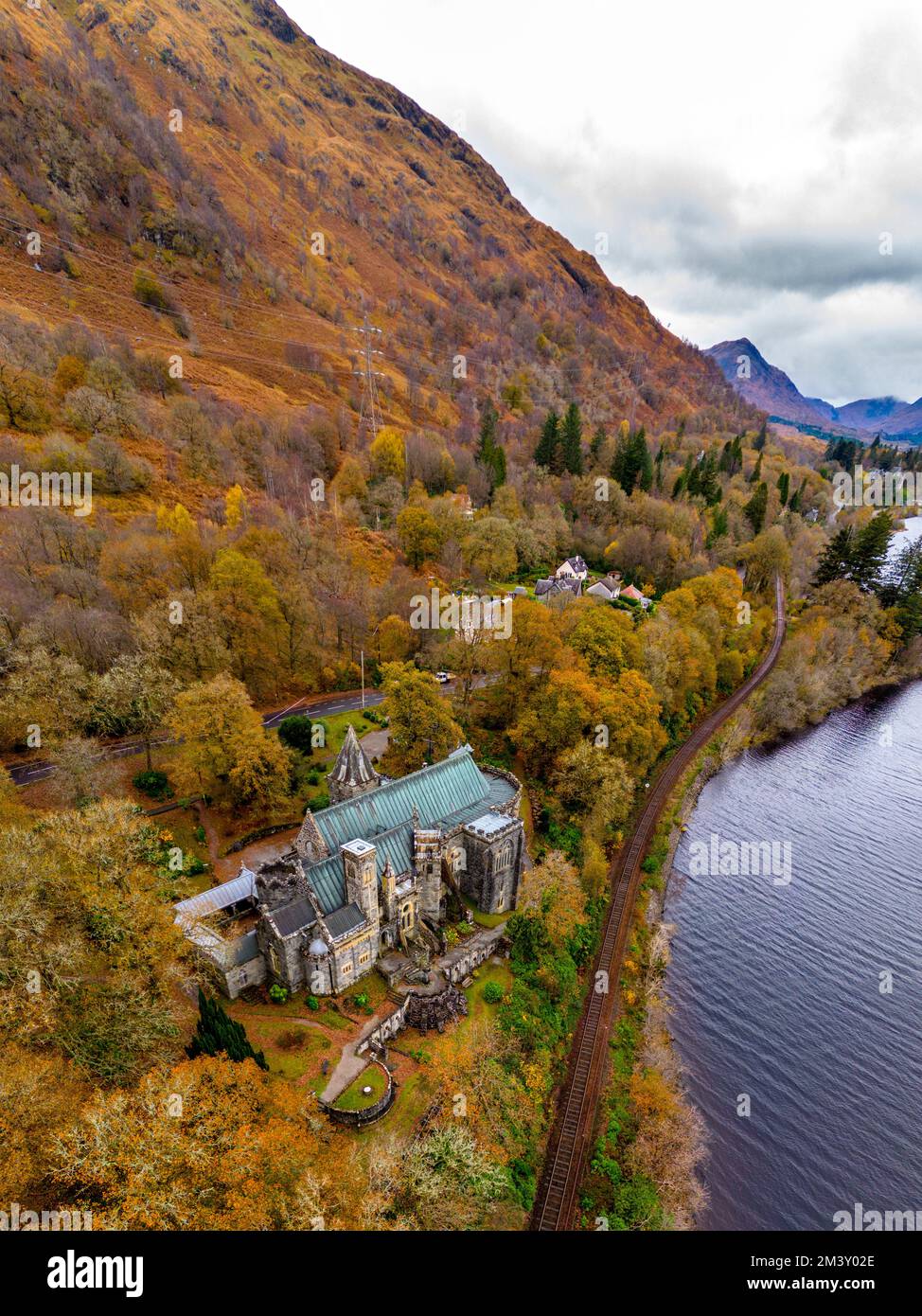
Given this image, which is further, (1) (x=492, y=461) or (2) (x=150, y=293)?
(2) (x=150, y=293)

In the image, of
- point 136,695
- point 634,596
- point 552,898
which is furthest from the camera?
point 634,596

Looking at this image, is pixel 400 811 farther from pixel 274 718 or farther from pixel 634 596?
pixel 634 596

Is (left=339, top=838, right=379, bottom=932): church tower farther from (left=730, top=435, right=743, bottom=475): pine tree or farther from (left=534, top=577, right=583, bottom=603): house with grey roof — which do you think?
(left=730, top=435, right=743, bottom=475): pine tree

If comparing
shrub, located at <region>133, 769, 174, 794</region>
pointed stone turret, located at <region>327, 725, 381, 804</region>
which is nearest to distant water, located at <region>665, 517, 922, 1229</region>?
pointed stone turret, located at <region>327, 725, 381, 804</region>

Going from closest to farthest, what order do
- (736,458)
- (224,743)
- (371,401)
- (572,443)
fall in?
(224,743) → (371,401) → (572,443) → (736,458)

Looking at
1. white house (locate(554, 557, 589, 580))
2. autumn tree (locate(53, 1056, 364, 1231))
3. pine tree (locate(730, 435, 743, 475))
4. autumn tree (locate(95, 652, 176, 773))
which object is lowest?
autumn tree (locate(53, 1056, 364, 1231))

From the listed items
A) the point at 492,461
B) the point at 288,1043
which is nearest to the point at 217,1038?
the point at 288,1043
